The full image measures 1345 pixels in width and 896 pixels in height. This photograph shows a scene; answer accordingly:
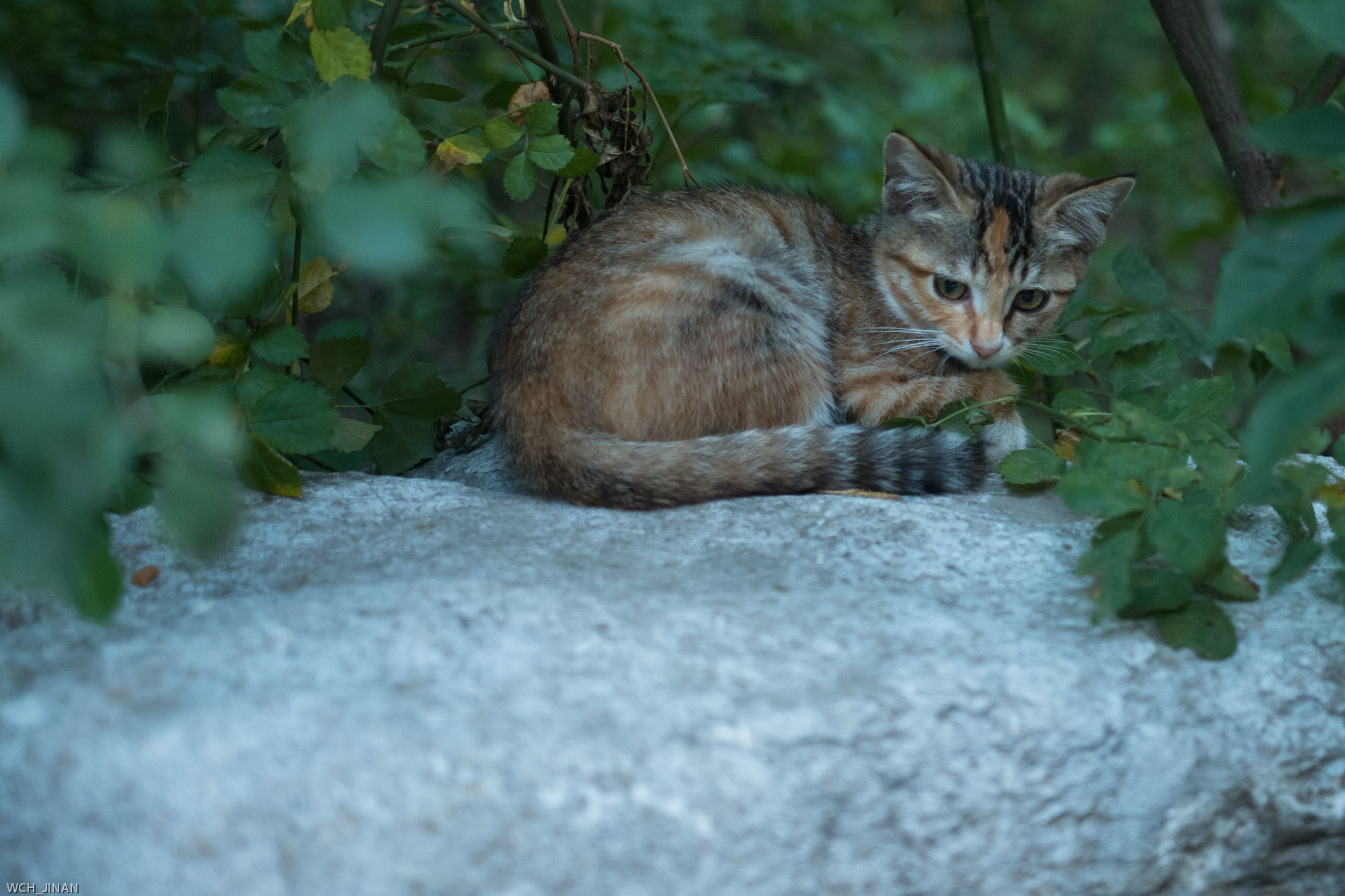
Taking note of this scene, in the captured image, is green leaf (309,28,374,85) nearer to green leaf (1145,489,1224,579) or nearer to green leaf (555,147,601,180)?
green leaf (555,147,601,180)

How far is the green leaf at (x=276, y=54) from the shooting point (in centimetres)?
257

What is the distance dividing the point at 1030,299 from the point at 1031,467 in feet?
3.97

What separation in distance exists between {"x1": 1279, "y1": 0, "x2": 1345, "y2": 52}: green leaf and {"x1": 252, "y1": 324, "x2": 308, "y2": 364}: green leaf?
2402 millimetres

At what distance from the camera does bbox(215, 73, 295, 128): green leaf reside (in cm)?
254

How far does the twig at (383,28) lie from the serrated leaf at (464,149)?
0.30 meters

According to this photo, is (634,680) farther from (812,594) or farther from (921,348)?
(921,348)

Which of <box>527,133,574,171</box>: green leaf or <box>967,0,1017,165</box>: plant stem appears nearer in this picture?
<box>527,133,574,171</box>: green leaf

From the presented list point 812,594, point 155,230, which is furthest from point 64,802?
point 812,594

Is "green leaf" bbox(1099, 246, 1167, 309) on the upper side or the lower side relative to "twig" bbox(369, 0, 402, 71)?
lower

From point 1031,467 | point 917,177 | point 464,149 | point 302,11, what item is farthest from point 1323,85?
point 302,11

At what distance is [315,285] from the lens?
124 inches

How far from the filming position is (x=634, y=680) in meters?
1.81

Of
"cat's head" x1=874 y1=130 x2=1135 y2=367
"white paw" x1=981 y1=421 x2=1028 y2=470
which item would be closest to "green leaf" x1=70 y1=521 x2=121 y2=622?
"white paw" x1=981 y1=421 x2=1028 y2=470

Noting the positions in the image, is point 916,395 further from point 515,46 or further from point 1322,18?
point 1322,18
